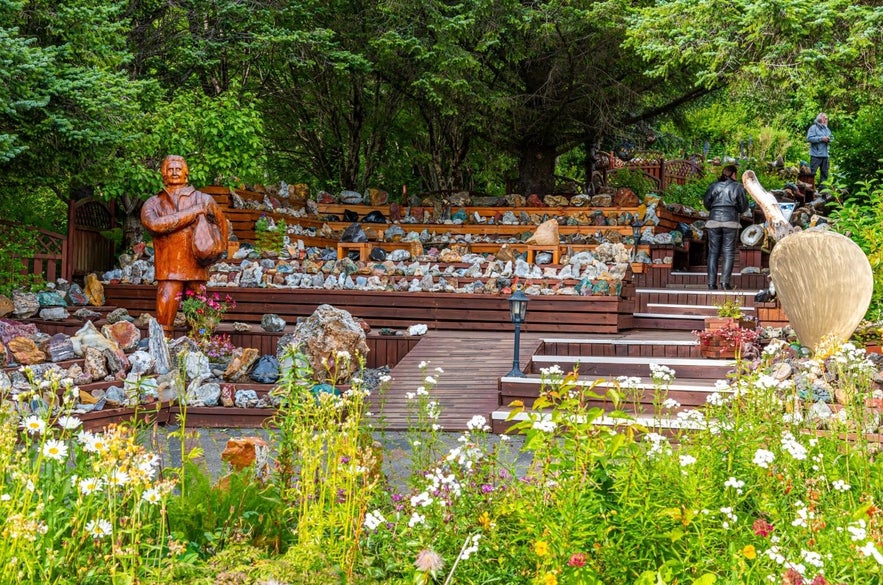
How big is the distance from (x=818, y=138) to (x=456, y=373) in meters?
10.5

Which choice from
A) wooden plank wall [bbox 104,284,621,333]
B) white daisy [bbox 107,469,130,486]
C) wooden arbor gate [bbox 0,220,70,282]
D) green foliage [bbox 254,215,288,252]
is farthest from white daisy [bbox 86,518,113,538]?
green foliage [bbox 254,215,288,252]

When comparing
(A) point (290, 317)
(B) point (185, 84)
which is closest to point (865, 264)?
(A) point (290, 317)

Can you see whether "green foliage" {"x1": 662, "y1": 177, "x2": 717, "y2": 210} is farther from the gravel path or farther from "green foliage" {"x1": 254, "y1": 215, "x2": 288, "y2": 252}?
the gravel path

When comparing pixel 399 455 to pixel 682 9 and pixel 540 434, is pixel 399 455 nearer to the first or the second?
pixel 540 434

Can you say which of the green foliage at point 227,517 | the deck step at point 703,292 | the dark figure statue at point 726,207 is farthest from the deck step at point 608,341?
the green foliage at point 227,517

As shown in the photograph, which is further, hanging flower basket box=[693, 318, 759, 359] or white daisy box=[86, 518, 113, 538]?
hanging flower basket box=[693, 318, 759, 359]

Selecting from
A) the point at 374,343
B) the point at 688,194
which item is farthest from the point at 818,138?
the point at 374,343

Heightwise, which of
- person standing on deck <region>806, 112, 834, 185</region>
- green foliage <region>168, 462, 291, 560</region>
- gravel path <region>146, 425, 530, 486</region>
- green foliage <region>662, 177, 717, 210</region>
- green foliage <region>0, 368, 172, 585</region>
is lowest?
gravel path <region>146, 425, 530, 486</region>

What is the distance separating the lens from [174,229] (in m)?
10.2

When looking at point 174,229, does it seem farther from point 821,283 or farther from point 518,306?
point 821,283

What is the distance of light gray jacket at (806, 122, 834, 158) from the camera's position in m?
17.3

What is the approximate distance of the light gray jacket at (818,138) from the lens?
17344 mm

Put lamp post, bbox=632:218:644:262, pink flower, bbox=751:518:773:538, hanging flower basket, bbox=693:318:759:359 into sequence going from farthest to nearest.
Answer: lamp post, bbox=632:218:644:262
hanging flower basket, bbox=693:318:759:359
pink flower, bbox=751:518:773:538

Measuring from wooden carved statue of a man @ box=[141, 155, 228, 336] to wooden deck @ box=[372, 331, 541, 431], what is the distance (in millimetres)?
2504
